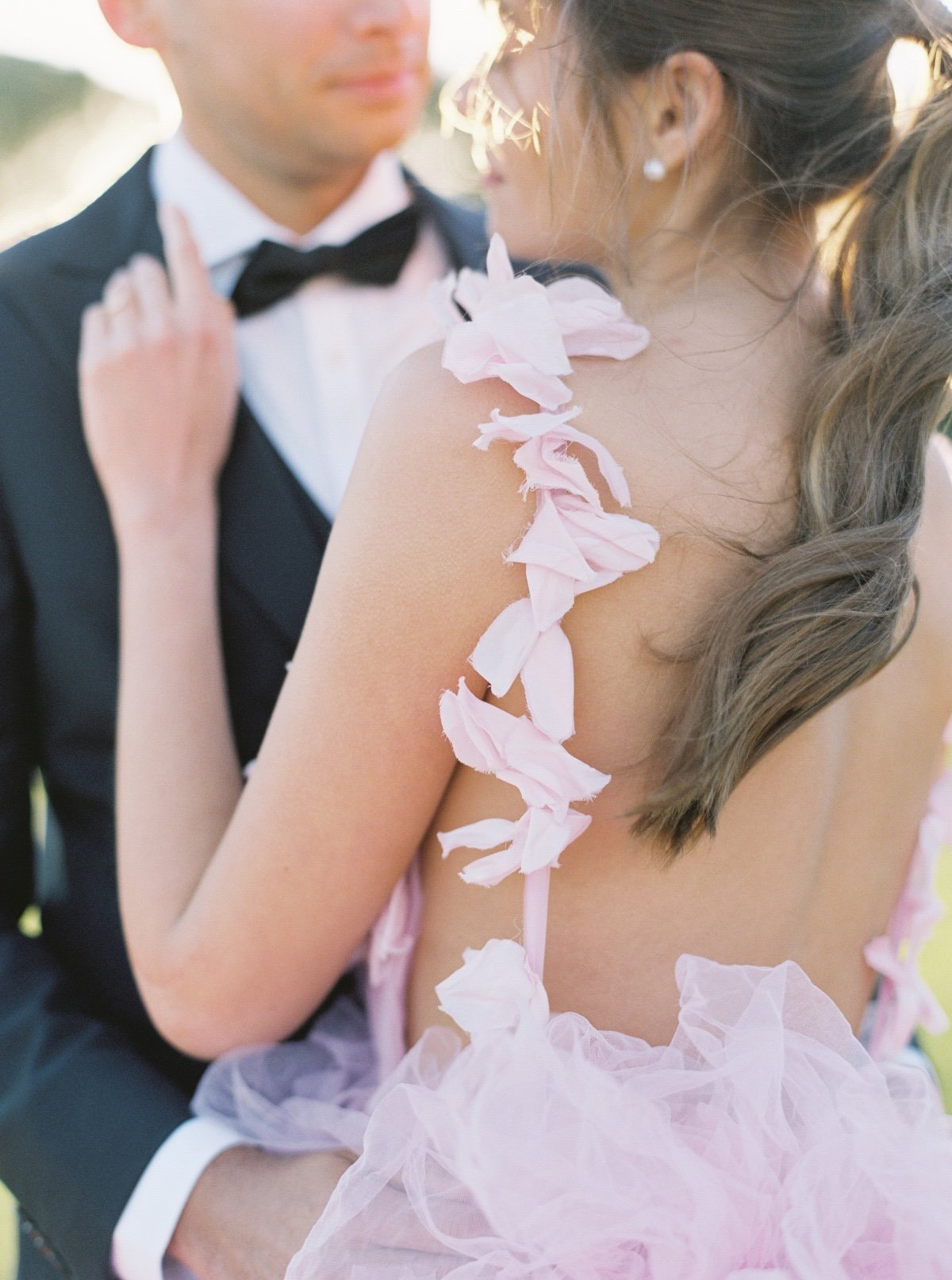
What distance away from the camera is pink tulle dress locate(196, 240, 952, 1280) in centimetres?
103

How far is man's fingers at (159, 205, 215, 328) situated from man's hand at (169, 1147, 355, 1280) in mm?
1086

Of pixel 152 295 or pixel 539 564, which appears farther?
pixel 152 295

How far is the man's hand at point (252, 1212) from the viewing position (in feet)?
4.30

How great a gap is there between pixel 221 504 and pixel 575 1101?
36.5 inches

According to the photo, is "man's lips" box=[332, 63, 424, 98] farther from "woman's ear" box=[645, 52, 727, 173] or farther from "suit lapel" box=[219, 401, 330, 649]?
"woman's ear" box=[645, 52, 727, 173]

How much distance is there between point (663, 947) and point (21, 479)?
103 cm

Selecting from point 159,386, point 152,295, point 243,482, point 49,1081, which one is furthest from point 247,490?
point 49,1081

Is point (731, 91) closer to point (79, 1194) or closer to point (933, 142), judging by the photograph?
point (933, 142)

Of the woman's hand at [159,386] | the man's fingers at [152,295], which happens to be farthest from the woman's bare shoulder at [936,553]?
the man's fingers at [152,295]

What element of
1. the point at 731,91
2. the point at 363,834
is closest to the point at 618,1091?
the point at 363,834

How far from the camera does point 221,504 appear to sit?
1614 millimetres

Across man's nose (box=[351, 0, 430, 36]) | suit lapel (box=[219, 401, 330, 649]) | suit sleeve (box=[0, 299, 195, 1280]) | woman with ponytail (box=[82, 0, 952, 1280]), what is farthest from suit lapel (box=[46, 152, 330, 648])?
man's nose (box=[351, 0, 430, 36])

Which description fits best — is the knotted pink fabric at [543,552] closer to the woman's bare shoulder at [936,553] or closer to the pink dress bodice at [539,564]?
the pink dress bodice at [539,564]

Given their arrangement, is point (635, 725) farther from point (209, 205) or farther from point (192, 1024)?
point (209, 205)
